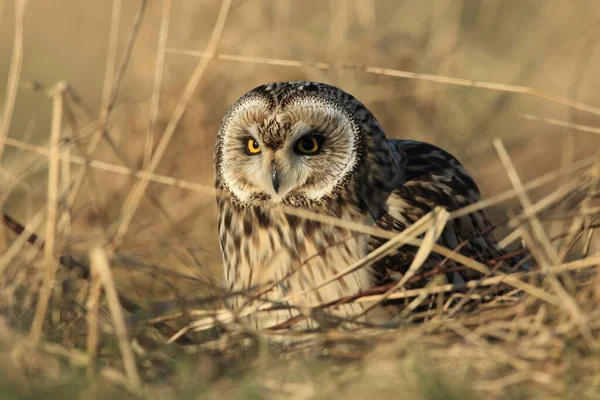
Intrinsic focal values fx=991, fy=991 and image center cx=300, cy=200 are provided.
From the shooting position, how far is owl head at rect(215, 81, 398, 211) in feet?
11.4

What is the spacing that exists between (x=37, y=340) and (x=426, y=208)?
1.58 metres

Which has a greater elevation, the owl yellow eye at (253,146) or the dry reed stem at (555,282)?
the owl yellow eye at (253,146)

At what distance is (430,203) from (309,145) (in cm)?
54

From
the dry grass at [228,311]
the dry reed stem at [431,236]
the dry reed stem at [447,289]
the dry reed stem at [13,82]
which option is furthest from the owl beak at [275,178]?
the dry reed stem at [13,82]

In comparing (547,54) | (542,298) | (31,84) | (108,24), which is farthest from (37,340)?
(108,24)

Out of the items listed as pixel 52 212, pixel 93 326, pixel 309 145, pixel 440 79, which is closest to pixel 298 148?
pixel 309 145

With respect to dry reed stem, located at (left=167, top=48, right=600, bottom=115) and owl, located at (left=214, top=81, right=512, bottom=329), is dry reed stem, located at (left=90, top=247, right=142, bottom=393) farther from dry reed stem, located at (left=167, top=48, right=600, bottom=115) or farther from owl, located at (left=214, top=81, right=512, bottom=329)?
dry reed stem, located at (left=167, top=48, right=600, bottom=115)

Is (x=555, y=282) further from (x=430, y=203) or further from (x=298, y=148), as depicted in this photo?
(x=298, y=148)

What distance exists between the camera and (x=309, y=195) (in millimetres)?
3605

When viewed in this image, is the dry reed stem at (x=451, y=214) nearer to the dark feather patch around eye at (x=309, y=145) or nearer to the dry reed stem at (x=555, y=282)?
the dry reed stem at (x=555, y=282)

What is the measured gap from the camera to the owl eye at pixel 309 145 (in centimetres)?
354

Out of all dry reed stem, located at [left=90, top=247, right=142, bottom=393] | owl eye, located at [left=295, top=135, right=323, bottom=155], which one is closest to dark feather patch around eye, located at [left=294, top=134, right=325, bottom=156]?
owl eye, located at [left=295, top=135, right=323, bottom=155]

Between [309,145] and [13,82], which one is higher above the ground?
[13,82]

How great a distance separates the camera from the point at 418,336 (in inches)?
108
